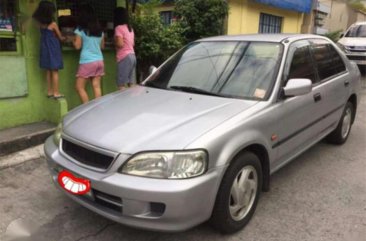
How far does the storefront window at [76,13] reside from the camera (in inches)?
219

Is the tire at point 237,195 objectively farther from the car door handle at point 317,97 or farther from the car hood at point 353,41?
the car hood at point 353,41

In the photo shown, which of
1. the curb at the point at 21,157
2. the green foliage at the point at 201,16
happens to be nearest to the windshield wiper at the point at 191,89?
the curb at the point at 21,157

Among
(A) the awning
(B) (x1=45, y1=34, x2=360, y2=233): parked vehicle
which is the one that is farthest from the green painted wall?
(A) the awning

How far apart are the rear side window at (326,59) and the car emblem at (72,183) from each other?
2917mm

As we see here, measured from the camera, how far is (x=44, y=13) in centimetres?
475

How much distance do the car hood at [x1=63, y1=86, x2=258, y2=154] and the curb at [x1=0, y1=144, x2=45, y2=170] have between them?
4.71 feet

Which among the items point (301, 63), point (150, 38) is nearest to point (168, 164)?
point (301, 63)

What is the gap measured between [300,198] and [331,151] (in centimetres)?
163

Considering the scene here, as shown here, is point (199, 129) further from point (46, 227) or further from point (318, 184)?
point (318, 184)

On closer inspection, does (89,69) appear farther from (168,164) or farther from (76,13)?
(168,164)

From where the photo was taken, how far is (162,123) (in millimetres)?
2773

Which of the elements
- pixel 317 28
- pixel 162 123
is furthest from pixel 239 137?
pixel 317 28

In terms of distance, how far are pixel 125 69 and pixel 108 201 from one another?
3.69 m

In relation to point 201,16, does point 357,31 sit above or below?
below
